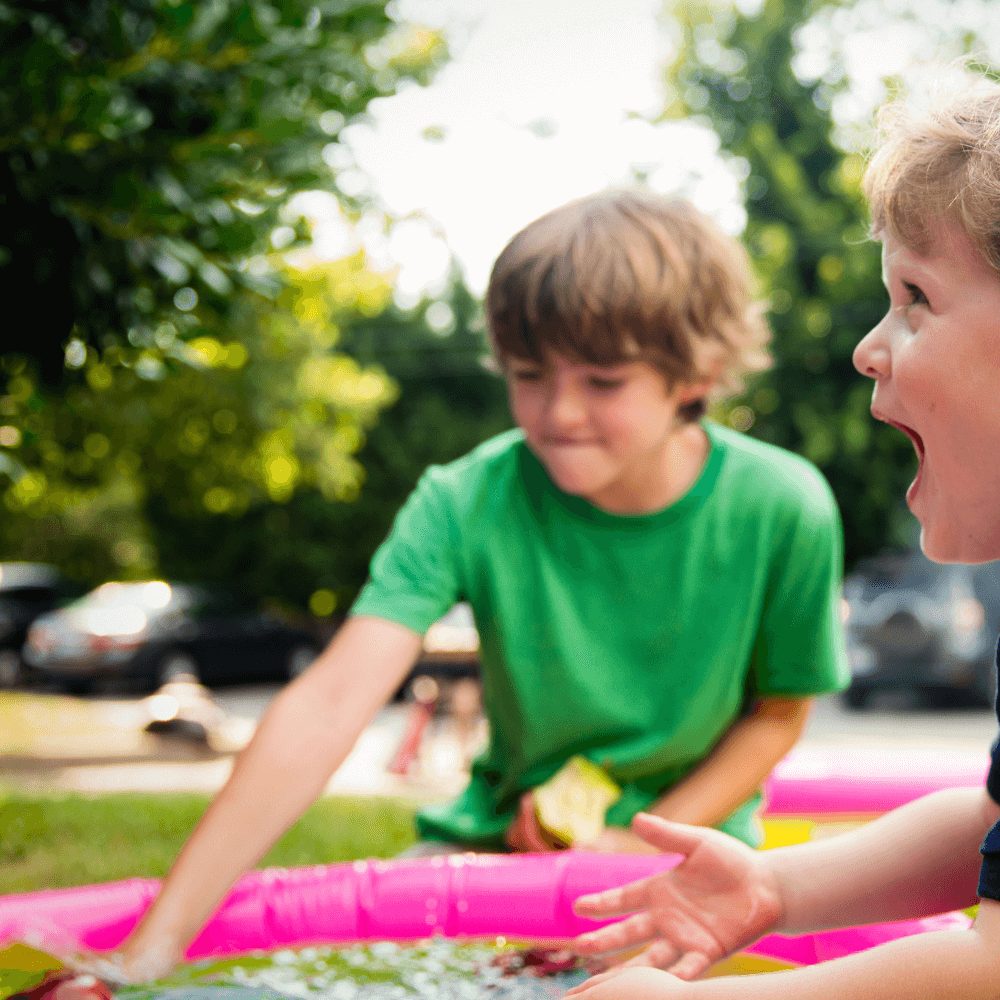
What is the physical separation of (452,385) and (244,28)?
2043 cm

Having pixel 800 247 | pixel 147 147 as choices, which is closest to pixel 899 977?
pixel 147 147

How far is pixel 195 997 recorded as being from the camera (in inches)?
63.7

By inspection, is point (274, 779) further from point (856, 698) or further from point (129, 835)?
point (856, 698)

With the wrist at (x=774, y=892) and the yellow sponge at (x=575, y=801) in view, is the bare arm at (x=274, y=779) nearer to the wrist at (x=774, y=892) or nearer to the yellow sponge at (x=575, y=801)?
the yellow sponge at (x=575, y=801)

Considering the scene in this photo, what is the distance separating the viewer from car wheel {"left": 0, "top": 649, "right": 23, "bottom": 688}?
18172 mm

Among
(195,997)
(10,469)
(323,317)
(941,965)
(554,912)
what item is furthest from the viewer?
(323,317)

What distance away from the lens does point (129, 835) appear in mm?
4617

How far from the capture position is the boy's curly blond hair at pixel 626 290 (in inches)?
83.0

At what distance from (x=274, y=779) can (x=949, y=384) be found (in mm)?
1096

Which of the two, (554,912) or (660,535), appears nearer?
(554,912)

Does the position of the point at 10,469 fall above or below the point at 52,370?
below

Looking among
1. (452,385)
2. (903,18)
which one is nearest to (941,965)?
(903,18)

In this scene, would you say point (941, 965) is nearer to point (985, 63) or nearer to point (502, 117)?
point (985, 63)

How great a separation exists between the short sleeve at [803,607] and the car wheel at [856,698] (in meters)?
11.6
